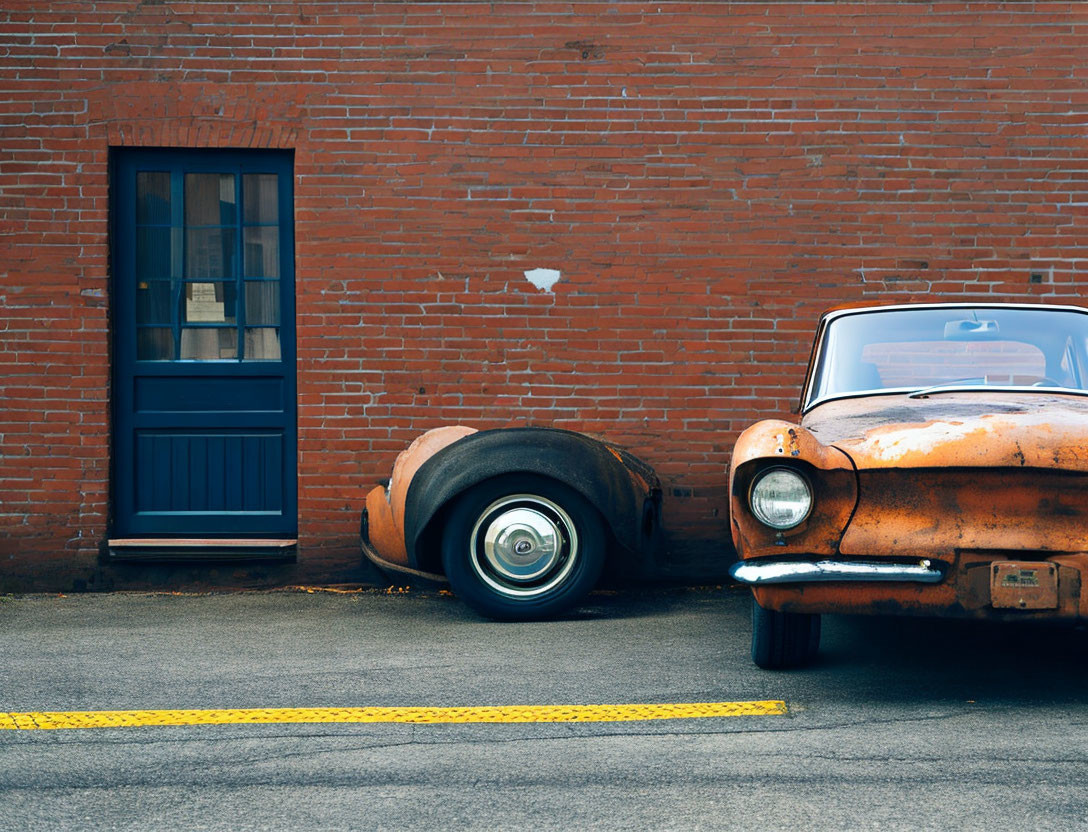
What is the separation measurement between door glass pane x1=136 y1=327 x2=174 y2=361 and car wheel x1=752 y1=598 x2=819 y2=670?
448 centimetres

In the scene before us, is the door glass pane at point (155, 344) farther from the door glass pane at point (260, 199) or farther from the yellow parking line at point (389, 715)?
the yellow parking line at point (389, 715)

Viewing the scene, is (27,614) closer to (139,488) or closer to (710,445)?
(139,488)

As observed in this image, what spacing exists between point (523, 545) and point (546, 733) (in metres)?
1.98

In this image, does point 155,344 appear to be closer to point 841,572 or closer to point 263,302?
point 263,302

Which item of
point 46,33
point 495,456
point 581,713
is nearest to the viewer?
point 581,713

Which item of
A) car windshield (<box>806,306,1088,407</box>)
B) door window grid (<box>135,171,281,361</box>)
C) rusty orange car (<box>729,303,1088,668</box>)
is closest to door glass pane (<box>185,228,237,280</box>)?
door window grid (<box>135,171,281,361</box>)

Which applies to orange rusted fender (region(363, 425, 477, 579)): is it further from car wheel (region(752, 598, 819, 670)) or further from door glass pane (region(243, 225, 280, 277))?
car wheel (region(752, 598, 819, 670))

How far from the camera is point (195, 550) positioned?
7023 mm

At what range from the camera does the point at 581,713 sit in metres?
4.12

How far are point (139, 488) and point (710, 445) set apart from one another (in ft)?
12.4

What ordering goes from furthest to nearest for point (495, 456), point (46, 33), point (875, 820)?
point (46, 33)
point (495, 456)
point (875, 820)

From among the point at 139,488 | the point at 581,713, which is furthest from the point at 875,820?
the point at 139,488

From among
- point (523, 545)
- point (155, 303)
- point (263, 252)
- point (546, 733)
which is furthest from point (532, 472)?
point (155, 303)

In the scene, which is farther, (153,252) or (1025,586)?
(153,252)
